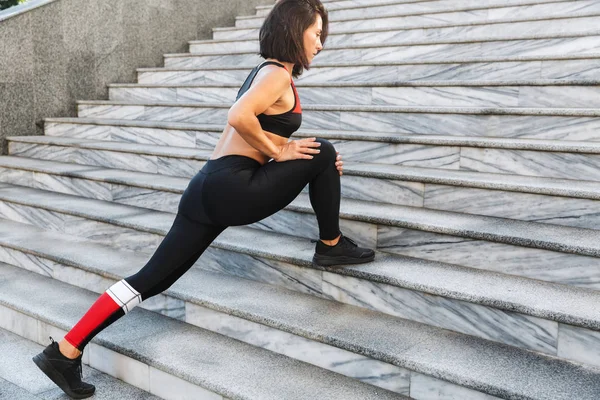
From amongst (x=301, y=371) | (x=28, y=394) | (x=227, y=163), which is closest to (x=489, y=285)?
(x=301, y=371)

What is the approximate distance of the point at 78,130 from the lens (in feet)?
19.3

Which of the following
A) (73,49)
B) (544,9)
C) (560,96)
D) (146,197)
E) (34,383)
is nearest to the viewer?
(34,383)

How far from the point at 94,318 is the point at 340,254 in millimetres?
1136

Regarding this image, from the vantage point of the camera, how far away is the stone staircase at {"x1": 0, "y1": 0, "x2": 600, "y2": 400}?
2.43 m

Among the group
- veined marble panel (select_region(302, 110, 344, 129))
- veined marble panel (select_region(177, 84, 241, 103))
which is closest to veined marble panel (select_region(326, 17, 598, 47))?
veined marble panel (select_region(177, 84, 241, 103))

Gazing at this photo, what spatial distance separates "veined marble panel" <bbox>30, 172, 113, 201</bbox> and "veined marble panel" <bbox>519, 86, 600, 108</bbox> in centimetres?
301

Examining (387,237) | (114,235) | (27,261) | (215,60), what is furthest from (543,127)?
(215,60)

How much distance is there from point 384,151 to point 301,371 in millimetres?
1722

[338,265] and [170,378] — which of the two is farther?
[338,265]

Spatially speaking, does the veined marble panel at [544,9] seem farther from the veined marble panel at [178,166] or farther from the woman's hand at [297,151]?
the woman's hand at [297,151]

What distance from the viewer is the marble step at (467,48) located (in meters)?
4.28

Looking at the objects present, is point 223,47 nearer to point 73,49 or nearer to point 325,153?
point 73,49

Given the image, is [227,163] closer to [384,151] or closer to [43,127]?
[384,151]

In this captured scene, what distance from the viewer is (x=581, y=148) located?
3129mm
